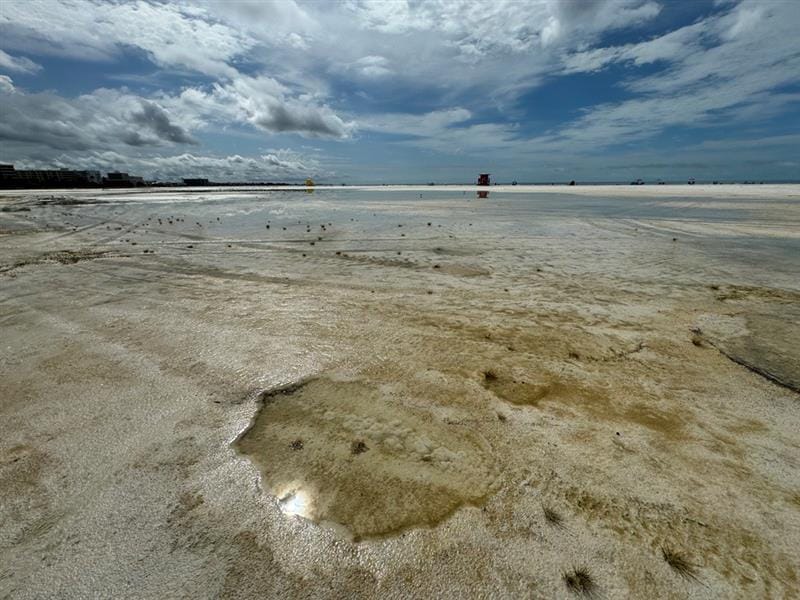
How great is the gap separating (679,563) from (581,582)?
694 mm

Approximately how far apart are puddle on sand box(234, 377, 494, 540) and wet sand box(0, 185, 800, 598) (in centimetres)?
2

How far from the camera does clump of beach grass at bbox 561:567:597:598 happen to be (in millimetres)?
2129

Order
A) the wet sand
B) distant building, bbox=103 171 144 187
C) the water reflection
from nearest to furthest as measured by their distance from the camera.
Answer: the wet sand, the water reflection, distant building, bbox=103 171 144 187

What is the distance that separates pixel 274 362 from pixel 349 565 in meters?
2.95

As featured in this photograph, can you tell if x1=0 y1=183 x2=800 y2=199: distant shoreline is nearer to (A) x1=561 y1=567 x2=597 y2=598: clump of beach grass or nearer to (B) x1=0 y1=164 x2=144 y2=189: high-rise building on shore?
(B) x1=0 y1=164 x2=144 y2=189: high-rise building on shore

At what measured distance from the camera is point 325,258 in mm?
10789

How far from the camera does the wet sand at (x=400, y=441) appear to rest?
7.45ft

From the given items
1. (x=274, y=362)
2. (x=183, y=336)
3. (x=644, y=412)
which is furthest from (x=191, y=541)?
(x=644, y=412)

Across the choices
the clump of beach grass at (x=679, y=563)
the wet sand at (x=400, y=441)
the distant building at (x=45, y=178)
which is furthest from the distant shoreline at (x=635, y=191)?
the clump of beach grass at (x=679, y=563)

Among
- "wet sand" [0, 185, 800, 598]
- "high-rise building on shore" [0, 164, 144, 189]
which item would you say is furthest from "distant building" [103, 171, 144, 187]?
"wet sand" [0, 185, 800, 598]

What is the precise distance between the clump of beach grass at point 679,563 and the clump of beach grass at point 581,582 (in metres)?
0.57

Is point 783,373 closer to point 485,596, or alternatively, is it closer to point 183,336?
point 485,596

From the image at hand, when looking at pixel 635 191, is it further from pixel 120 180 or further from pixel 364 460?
pixel 120 180

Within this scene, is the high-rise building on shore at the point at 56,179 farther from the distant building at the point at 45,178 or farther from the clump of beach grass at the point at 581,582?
the clump of beach grass at the point at 581,582
